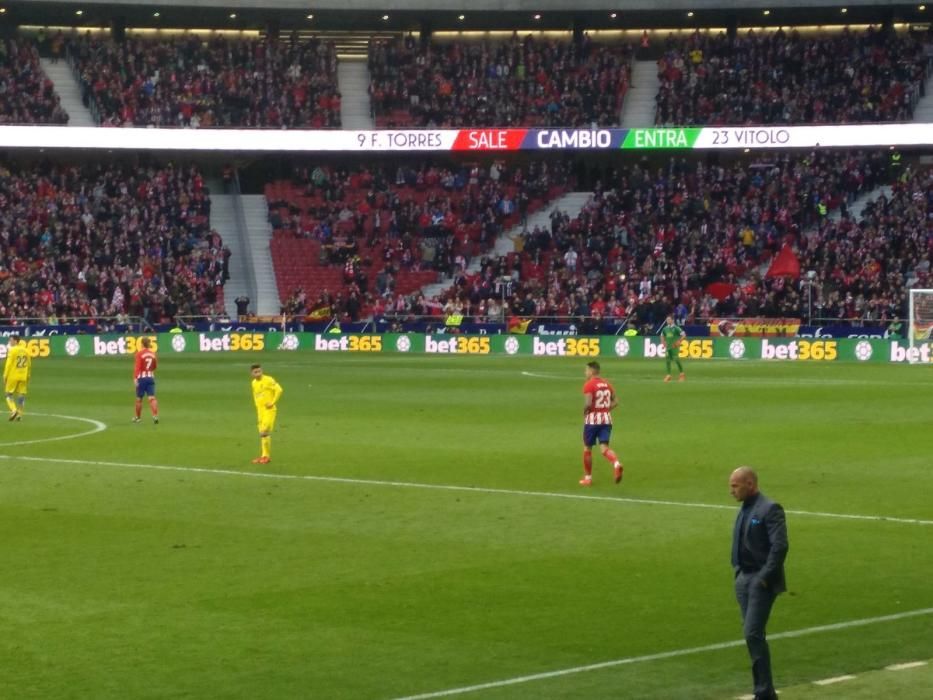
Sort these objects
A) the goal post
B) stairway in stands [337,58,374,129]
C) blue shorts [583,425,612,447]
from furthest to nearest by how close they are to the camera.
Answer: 1. stairway in stands [337,58,374,129]
2. the goal post
3. blue shorts [583,425,612,447]

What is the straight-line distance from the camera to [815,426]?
106 feet

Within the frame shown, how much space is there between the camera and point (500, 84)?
7681cm

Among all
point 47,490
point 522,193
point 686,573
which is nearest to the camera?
point 686,573

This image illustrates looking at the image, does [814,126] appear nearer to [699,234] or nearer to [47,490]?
[699,234]

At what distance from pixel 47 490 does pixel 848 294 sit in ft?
147

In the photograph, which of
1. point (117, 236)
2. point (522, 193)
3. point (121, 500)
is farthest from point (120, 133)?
Result: point (121, 500)

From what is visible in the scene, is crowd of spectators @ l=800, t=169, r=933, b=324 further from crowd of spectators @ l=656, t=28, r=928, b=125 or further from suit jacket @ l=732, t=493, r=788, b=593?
suit jacket @ l=732, t=493, r=788, b=593

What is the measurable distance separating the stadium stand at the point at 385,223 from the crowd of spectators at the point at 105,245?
3.83 metres

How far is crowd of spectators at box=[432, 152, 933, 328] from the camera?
6362 cm

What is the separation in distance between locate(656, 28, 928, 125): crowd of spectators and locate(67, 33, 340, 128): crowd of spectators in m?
16.5

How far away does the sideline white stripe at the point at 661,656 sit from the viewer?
11398mm

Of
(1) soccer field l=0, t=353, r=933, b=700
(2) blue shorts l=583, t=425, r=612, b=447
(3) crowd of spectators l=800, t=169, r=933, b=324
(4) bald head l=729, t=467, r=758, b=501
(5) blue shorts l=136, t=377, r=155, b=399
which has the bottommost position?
(1) soccer field l=0, t=353, r=933, b=700

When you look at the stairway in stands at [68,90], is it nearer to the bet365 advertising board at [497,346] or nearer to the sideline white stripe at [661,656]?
the bet365 advertising board at [497,346]

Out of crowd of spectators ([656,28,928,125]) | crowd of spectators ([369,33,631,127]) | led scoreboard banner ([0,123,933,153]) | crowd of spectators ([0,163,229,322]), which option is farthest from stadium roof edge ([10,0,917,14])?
crowd of spectators ([0,163,229,322])
